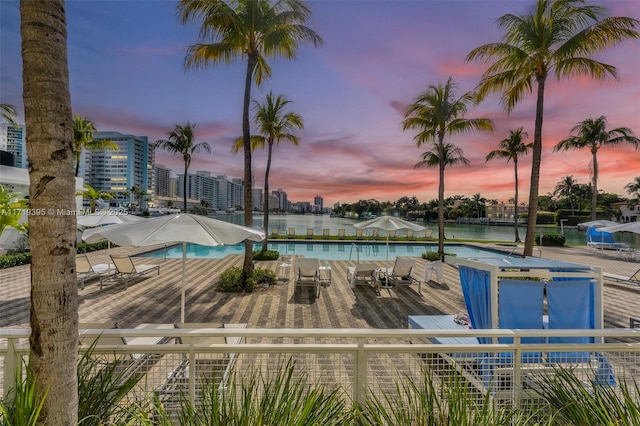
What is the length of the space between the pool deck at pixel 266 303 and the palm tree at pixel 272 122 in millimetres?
5559

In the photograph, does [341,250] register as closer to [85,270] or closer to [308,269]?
[308,269]

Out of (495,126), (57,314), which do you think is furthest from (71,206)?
(495,126)

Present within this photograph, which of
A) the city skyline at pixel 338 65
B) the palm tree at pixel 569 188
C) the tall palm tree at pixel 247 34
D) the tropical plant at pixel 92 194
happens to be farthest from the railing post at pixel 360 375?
the palm tree at pixel 569 188

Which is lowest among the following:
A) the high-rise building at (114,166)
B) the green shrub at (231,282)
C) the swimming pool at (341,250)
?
the swimming pool at (341,250)

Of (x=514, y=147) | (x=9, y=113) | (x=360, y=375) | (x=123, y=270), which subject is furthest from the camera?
(x=514, y=147)

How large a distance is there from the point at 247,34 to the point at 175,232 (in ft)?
21.8

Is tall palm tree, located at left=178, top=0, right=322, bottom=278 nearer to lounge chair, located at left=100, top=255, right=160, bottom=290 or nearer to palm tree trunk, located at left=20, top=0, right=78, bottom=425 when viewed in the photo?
lounge chair, located at left=100, top=255, right=160, bottom=290

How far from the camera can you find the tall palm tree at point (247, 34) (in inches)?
270

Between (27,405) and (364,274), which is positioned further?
(364,274)

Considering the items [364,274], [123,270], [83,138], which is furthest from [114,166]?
[364,274]

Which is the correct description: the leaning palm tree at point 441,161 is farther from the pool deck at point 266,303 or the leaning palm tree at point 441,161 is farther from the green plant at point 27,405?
the green plant at point 27,405

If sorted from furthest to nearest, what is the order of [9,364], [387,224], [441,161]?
1. [441,161]
2. [387,224]
3. [9,364]

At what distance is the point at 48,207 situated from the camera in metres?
1.42

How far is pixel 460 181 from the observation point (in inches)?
902
